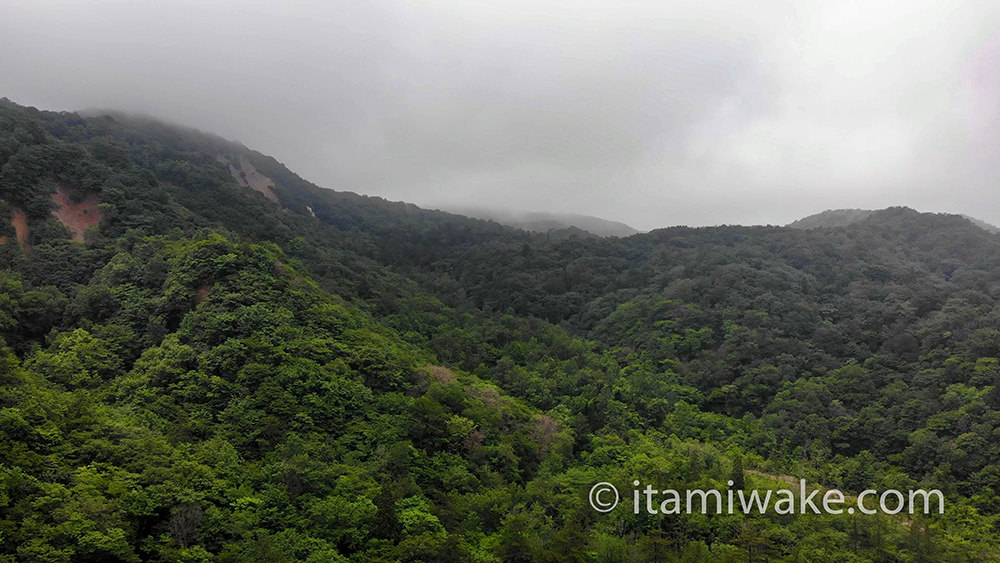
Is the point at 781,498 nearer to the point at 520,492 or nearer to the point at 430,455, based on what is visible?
the point at 520,492

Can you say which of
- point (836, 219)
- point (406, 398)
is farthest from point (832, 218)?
point (406, 398)

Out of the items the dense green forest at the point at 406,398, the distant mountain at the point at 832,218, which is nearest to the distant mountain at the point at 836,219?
the distant mountain at the point at 832,218

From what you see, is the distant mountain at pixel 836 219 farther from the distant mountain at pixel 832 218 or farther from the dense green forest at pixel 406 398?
the dense green forest at pixel 406 398

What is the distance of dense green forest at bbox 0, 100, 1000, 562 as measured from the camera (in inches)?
731

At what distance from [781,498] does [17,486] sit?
1244 inches

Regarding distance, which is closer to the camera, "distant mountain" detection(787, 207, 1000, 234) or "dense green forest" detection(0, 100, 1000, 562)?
"dense green forest" detection(0, 100, 1000, 562)

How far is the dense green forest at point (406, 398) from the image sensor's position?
1856 cm

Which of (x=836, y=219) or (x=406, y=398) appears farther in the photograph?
(x=836, y=219)

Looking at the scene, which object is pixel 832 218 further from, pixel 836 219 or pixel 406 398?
pixel 406 398

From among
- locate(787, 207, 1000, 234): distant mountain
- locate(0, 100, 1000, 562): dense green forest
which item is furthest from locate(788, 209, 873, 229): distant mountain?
locate(0, 100, 1000, 562): dense green forest

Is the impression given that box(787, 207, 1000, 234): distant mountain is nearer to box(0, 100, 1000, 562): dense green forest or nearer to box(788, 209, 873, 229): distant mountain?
box(788, 209, 873, 229): distant mountain

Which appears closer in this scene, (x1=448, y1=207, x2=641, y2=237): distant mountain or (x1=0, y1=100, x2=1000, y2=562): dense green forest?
(x1=0, y1=100, x2=1000, y2=562): dense green forest

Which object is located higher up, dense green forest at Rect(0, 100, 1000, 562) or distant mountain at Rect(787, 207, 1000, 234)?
distant mountain at Rect(787, 207, 1000, 234)

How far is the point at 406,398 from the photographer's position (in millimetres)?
29938
